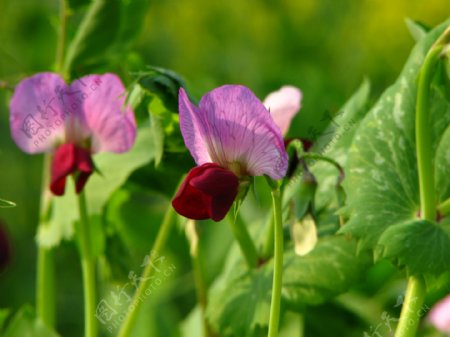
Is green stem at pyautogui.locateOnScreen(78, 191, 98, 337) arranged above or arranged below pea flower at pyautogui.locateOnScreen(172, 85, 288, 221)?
below

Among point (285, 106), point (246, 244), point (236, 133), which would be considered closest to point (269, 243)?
point (246, 244)

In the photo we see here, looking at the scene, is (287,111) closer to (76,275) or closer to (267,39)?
(76,275)

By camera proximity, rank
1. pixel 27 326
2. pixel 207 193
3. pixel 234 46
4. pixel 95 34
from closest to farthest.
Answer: pixel 207 193 < pixel 27 326 < pixel 95 34 < pixel 234 46

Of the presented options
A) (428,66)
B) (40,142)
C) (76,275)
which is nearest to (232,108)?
(428,66)

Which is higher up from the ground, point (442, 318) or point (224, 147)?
point (224, 147)

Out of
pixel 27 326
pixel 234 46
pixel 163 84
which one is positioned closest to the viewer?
pixel 163 84

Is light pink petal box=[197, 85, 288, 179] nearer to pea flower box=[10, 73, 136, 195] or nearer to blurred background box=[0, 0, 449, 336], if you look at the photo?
pea flower box=[10, 73, 136, 195]

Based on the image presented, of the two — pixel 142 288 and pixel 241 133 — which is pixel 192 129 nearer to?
pixel 241 133

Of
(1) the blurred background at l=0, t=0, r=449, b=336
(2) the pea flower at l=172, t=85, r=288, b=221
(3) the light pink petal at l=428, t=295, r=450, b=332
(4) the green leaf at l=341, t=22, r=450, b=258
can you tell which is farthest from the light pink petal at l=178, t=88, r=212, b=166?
(1) the blurred background at l=0, t=0, r=449, b=336
